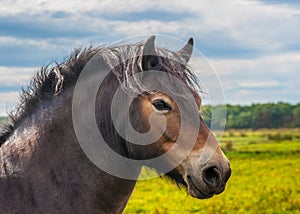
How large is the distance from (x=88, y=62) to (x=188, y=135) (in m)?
0.81

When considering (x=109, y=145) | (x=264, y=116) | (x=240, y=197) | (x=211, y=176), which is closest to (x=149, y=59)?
(x=109, y=145)

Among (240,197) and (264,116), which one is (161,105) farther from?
(264,116)

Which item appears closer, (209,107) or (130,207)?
(209,107)

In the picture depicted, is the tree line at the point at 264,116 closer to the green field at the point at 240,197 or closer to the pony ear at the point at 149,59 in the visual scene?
the green field at the point at 240,197

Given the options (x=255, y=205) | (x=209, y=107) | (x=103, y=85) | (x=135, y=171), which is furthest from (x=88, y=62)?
(x=255, y=205)

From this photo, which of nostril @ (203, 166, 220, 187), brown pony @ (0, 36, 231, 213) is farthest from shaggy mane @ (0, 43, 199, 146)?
nostril @ (203, 166, 220, 187)

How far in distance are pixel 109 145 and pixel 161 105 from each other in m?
0.41

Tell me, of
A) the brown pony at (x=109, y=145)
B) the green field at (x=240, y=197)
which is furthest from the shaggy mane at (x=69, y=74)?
the green field at (x=240, y=197)

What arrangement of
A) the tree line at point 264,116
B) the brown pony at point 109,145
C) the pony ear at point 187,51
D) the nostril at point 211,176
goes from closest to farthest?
A: the nostril at point 211,176 → the brown pony at point 109,145 → the pony ear at point 187,51 → the tree line at point 264,116

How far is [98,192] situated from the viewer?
128 inches

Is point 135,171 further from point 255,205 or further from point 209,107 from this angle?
point 255,205

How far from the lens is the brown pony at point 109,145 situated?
10.3 feet

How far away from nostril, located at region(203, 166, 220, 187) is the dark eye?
43 centimetres

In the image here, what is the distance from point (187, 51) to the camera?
3.60m
